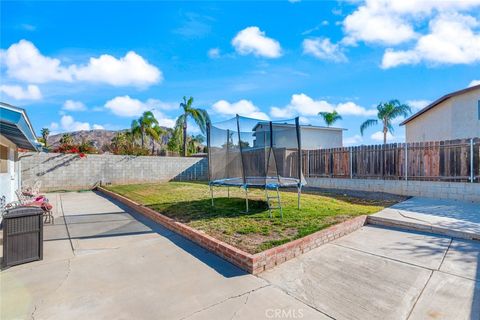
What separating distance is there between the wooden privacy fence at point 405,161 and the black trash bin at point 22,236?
1112 cm

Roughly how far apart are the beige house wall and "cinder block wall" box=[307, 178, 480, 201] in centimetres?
699

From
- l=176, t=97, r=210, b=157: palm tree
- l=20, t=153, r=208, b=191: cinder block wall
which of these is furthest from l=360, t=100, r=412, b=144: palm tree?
l=20, t=153, r=208, b=191: cinder block wall

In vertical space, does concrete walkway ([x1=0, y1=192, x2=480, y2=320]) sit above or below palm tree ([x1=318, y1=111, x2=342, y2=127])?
below

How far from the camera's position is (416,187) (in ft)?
30.7

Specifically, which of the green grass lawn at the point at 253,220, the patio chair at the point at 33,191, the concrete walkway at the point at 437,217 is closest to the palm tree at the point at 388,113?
the concrete walkway at the point at 437,217

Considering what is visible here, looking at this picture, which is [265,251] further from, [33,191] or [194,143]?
[194,143]

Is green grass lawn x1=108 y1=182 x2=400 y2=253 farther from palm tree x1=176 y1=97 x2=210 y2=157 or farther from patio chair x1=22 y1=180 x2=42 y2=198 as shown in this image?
palm tree x1=176 y1=97 x2=210 y2=157

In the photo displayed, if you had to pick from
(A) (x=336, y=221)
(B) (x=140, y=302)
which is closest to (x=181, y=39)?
(A) (x=336, y=221)

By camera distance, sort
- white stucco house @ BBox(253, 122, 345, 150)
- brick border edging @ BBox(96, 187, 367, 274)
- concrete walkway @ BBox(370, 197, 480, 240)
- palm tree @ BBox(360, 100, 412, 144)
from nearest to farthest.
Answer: brick border edging @ BBox(96, 187, 367, 274) → concrete walkway @ BBox(370, 197, 480, 240) → white stucco house @ BBox(253, 122, 345, 150) → palm tree @ BBox(360, 100, 412, 144)

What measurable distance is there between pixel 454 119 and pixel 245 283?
16457 millimetres

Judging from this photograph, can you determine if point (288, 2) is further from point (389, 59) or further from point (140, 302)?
point (140, 302)

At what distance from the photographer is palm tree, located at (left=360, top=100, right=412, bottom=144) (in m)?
23.5

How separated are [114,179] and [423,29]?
1610 cm

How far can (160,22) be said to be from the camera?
831cm
